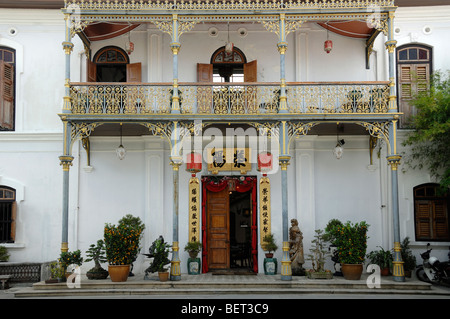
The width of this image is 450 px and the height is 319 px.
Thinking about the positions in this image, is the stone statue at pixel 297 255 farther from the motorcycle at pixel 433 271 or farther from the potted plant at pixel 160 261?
the potted plant at pixel 160 261

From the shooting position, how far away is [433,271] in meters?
12.9

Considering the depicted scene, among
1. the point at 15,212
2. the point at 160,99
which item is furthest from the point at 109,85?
the point at 15,212

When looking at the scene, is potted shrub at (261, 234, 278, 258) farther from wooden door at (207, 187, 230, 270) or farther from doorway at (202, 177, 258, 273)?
wooden door at (207, 187, 230, 270)

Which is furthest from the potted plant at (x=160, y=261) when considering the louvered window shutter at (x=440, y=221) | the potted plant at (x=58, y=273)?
the louvered window shutter at (x=440, y=221)

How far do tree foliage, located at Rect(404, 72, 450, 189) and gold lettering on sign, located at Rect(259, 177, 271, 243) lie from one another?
4.12 metres

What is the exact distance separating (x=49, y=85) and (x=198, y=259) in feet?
22.3

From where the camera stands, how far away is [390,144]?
12.7m

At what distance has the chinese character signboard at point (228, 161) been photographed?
14.5 metres

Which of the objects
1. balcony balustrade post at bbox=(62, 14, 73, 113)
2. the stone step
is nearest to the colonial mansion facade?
balcony balustrade post at bbox=(62, 14, 73, 113)

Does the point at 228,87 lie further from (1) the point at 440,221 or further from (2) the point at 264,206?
(1) the point at 440,221

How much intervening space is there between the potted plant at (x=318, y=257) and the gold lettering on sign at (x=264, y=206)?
4.58 feet

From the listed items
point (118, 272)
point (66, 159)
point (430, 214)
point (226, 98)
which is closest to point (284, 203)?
point (226, 98)
